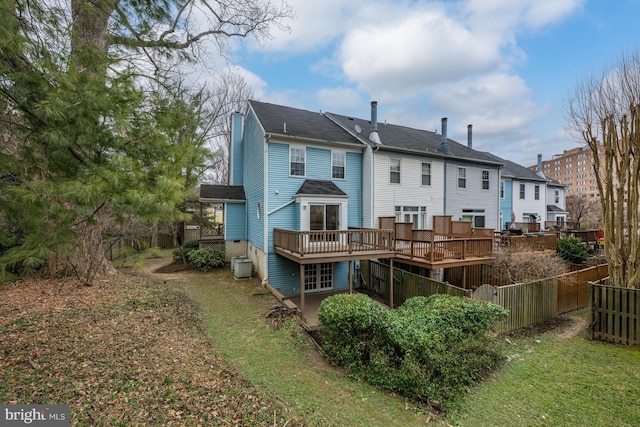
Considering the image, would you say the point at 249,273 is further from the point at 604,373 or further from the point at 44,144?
the point at 604,373

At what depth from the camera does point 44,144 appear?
9.91 feet

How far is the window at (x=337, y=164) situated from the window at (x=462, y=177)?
24.1 feet

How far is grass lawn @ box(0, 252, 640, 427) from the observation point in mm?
3820

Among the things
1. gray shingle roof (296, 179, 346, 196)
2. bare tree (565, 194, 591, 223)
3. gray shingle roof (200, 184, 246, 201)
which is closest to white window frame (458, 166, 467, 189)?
gray shingle roof (296, 179, 346, 196)

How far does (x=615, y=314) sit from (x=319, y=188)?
9.80m

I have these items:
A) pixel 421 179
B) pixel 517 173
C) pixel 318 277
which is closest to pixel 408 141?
pixel 421 179

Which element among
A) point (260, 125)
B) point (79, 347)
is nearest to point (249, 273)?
point (260, 125)

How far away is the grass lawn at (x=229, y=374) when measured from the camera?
150 inches

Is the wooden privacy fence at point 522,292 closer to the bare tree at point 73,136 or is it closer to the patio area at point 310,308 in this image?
the patio area at point 310,308

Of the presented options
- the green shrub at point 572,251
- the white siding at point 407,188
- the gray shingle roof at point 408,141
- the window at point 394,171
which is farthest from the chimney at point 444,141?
the green shrub at point 572,251

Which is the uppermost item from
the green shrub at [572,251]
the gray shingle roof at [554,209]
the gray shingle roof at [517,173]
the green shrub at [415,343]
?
the gray shingle roof at [517,173]

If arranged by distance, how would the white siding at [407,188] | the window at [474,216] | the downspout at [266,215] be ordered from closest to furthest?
the downspout at [266,215] → the white siding at [407,188] → the window at [474,216]

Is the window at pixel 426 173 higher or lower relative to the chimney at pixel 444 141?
lower

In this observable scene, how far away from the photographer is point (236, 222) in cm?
1481
